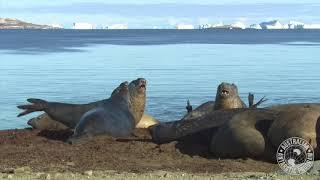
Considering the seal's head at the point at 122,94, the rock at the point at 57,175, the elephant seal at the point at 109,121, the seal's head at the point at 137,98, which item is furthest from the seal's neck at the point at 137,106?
the rock at the point at 57,175

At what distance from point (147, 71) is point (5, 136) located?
19195mm

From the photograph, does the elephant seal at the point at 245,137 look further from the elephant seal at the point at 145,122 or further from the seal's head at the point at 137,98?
the seal's head at the point at 137,98

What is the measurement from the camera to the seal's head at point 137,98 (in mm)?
15008

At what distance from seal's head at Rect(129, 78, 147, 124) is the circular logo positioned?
207 inches

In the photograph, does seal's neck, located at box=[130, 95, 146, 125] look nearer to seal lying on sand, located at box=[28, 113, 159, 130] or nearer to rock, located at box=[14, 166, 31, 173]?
seal lying on sand, located at box=[28, 113, 159, 130]

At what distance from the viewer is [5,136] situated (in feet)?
42.5

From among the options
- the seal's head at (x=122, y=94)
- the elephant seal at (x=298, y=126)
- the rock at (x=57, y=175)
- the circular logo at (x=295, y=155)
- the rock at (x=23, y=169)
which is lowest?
the rock at (x=23, y=169)

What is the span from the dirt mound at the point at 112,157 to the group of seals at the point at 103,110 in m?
0.49

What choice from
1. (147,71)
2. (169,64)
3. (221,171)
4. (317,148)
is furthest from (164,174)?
(169,64)

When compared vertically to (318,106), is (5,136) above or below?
below

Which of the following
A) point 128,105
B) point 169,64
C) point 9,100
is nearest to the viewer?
point 128,105

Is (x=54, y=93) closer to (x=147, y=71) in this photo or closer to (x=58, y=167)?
(x=147, y=71)

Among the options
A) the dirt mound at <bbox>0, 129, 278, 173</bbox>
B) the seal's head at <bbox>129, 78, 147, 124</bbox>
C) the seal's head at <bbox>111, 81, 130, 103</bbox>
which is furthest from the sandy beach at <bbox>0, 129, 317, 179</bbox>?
the seal's head at <bbox>129, 78, 147, 124</bbox>

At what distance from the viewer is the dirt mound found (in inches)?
377
